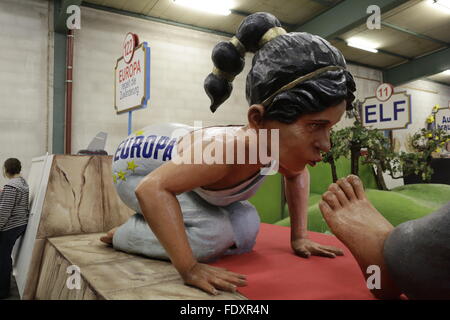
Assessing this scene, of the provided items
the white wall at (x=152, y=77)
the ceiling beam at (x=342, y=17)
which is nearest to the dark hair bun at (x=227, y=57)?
the ceiling beam at (x=342, y=17)

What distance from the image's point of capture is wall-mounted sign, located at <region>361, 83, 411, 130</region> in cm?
318

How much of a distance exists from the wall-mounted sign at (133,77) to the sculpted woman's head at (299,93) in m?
2.19

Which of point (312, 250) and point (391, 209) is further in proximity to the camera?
point (391, 209)

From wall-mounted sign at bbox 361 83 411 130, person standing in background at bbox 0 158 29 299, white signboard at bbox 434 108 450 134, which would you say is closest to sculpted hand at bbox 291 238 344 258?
person standing in background at bbox 0 158 29 299

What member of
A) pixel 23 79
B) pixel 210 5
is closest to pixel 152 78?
pixel 210 5

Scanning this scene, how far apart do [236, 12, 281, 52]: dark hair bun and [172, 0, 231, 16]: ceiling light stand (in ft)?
12.6

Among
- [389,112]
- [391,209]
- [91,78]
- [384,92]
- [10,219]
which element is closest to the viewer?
[391,209]

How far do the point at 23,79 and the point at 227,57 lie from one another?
377 cm

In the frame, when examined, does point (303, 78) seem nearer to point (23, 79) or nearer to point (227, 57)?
point (227, 57)

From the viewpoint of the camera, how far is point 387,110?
11.0 ft

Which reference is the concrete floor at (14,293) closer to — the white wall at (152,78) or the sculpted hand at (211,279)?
the white wall at (152,78)

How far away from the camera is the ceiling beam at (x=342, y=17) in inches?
151

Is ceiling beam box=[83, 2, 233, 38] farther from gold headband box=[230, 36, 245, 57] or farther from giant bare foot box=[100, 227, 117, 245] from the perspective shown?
gold headband box=[230, 36, 245, 57]
